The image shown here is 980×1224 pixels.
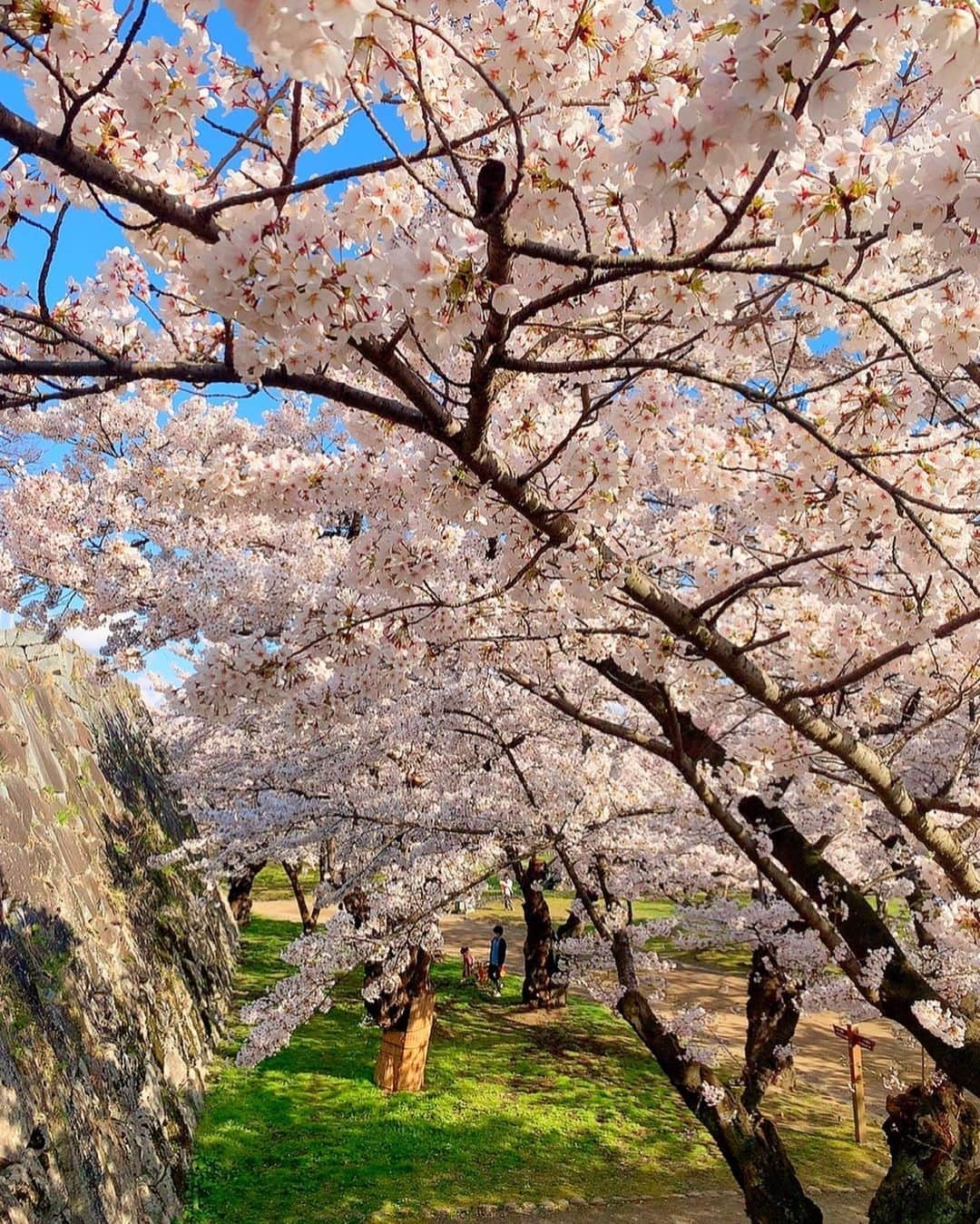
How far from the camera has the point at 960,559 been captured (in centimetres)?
402

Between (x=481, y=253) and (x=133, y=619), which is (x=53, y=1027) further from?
(x=481, y=253)

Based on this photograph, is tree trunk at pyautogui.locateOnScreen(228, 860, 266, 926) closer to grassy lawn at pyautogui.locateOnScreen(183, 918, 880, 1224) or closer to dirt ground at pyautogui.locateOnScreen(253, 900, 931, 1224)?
dirt ground at pyautogui.locateOnScreen(253, 900, 931, 1224)

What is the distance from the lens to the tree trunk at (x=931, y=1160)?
5945 mm

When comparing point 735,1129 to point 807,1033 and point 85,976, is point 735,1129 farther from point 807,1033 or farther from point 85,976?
point 807,1033

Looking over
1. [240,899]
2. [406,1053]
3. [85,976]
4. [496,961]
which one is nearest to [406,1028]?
[406,1053]

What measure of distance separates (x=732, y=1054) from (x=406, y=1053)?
13.1 feet

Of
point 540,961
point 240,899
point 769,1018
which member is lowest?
point 240,899

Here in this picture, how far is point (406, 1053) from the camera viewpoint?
10391 mm

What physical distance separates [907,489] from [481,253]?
7.51ft

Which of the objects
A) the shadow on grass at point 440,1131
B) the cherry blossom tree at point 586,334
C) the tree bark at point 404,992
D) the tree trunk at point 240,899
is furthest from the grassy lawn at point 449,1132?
the tree trunk at point 240,899

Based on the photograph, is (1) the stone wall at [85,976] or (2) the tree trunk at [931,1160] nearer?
(1) the stone wall at [85,976]

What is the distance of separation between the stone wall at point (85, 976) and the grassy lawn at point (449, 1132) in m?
0.63

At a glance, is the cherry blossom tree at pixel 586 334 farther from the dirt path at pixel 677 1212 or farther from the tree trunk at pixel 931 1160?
the dirt path at pixel 677 1212

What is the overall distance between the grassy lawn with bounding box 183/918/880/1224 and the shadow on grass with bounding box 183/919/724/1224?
21 mm
